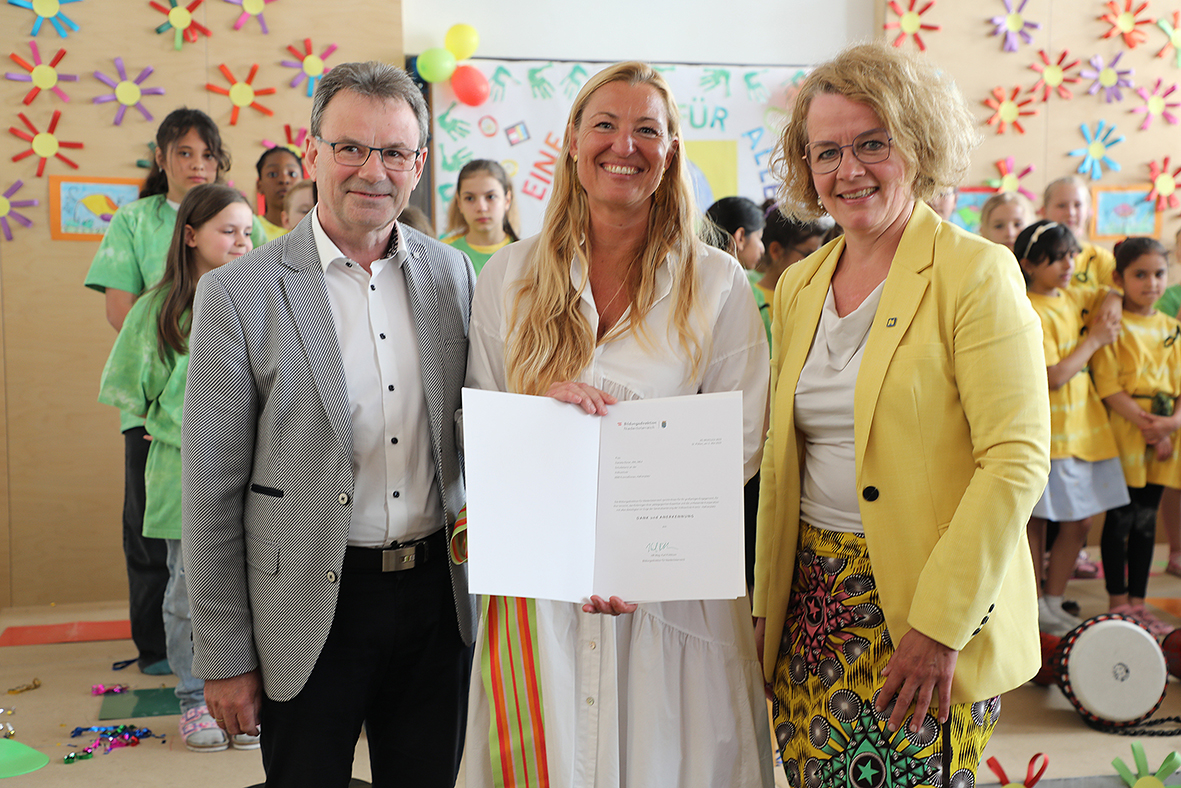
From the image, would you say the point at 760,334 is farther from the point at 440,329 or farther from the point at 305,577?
the point at 305,577

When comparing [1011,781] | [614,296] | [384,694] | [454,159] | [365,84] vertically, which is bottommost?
[1011,781]

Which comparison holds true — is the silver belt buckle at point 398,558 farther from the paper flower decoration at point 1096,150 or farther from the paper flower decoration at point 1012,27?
the paper flower decoration at point 1096,150

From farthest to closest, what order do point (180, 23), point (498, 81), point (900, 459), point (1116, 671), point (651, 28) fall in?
point (651, 28) → point (498, 81) → point (180, 23) → point (1116, 671) → point (900, 459)

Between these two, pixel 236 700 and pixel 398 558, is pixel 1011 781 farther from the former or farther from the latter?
pixel 236 700

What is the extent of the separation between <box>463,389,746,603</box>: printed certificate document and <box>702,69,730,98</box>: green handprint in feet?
14.1

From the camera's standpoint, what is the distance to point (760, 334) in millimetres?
1781

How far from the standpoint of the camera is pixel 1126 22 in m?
5.70

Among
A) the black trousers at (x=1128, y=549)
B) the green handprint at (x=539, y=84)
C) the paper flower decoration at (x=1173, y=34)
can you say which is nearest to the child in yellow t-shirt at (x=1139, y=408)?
the black trousers at (x=1128, y=549)

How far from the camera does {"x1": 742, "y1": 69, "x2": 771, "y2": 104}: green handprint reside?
5.45m

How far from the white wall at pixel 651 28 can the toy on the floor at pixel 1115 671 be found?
362cm

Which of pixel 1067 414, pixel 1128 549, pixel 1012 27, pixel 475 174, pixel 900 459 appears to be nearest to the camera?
pixel 900 459

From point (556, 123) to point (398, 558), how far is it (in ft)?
13.0

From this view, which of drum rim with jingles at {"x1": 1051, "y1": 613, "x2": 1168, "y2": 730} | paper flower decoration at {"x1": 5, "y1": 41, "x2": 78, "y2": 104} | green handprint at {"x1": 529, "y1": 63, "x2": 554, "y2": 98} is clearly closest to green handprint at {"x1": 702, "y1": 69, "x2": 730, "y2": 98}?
green handprint at {"x1": 529, "y1": 63, "x2": 554, "y2": 98}

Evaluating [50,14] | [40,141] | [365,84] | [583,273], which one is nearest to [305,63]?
[50,14]
